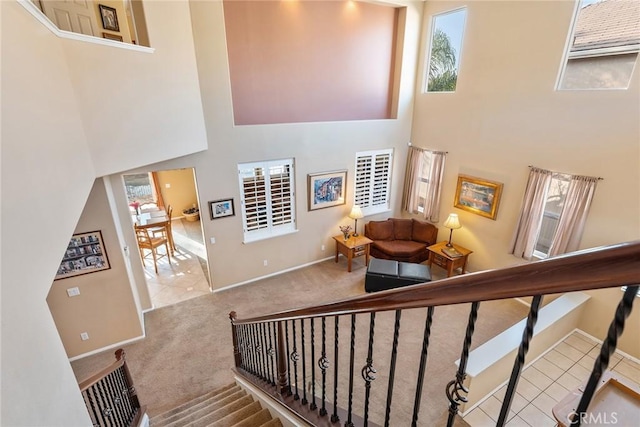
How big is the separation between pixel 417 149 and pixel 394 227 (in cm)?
186

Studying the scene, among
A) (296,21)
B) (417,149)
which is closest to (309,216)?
(417,149)

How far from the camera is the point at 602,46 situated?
4414 millimetres

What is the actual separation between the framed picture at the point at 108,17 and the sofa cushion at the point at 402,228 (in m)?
5.99

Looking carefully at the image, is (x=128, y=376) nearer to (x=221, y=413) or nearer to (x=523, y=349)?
(x=221, y=413)

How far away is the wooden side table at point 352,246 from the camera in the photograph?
6598 millimetres

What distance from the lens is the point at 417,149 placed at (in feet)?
23.3

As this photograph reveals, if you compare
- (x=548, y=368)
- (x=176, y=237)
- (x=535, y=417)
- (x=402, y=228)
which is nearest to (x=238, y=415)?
(x=535, y=417)

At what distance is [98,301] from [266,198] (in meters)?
3.10

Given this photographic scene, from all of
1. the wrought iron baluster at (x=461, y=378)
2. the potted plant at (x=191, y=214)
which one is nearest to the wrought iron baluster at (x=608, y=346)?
the wrought iron baluster at (x=461, y=378)

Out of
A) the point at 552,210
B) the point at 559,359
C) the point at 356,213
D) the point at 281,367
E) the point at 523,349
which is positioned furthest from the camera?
the point at 356,213

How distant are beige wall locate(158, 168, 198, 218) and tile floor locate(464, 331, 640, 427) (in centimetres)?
871

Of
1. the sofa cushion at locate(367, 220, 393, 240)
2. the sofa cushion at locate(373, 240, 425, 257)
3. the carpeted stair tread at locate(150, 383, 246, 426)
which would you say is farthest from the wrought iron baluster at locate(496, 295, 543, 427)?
the sofa cushion at locate(367, 220, 393, 240)

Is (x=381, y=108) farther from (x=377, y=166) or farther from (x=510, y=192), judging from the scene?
(x=510, y=192)

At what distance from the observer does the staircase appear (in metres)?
2.70
